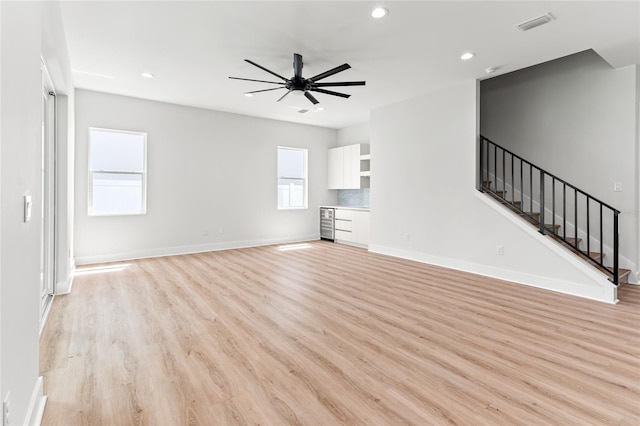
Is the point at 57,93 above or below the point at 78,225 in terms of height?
above

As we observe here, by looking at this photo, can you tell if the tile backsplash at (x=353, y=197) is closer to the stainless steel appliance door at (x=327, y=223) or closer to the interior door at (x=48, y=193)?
the stainless steel appliance door at (x=327, y=223)

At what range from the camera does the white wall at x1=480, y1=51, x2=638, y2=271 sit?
14.0ft

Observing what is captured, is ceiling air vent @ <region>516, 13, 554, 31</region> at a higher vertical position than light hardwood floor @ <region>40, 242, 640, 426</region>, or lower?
higher

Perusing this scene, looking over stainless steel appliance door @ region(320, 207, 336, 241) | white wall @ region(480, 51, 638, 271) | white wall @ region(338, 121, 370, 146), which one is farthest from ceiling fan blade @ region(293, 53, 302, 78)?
stainless steel appliance door @ region(320, 207, 336, 241)

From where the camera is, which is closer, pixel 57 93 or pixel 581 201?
pixel 57 93

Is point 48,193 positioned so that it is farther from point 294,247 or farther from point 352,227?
point 352,227

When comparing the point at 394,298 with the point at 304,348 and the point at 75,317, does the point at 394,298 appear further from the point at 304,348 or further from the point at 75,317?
the point at 75,317

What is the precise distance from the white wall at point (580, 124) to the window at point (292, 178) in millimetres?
4281

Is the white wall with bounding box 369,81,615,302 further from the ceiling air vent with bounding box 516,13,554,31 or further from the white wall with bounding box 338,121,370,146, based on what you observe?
the ceiling air vent with bounding box 516,13,554,31

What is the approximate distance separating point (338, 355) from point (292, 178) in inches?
232

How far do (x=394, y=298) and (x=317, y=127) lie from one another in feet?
18.4

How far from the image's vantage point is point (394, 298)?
141 inches

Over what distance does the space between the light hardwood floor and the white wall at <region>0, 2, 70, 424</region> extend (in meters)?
0.44

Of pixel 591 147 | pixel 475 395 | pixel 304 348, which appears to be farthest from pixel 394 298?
pixel 591 147
